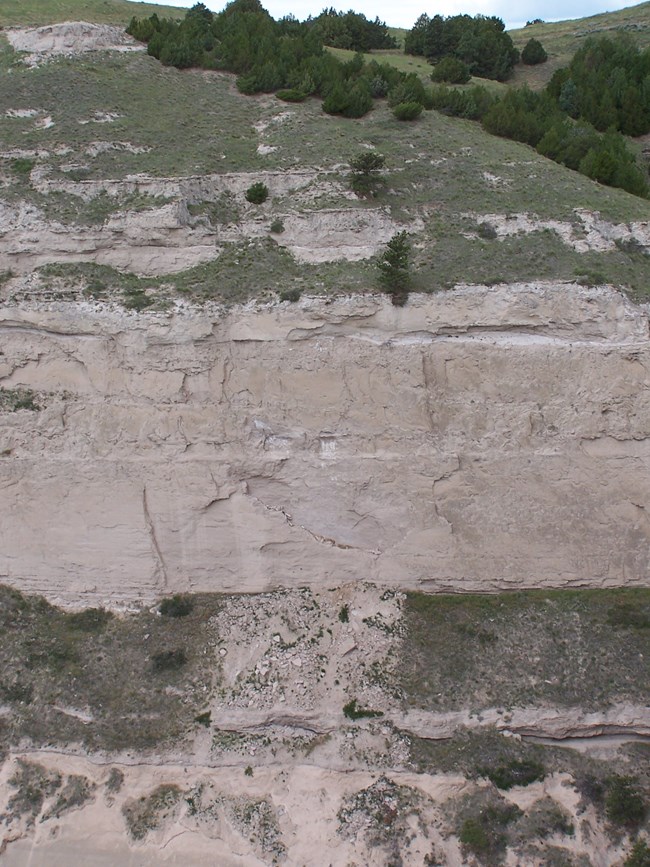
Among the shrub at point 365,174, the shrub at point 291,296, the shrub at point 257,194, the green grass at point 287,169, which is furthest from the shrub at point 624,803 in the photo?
the shrub at point 257,194

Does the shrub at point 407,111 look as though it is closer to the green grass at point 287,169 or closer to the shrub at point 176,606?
the green grass at point 287,169

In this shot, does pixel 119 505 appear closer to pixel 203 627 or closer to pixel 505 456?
pixel 203 627

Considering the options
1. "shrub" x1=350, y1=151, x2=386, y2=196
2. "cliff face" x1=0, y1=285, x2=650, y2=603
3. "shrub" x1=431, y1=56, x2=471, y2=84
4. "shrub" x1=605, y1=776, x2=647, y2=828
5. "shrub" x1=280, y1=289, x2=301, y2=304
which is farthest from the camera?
"shrub" x1=431, y1=56, x2=471, y2=84

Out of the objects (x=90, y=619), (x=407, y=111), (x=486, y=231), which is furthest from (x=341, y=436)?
(x=407, y=111)

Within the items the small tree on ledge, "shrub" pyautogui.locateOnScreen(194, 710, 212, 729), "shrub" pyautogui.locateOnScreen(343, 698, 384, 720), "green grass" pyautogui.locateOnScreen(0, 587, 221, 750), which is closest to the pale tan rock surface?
the small tree on ledge

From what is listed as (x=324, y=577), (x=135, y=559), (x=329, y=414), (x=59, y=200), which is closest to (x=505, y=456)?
(x=329, y=414)

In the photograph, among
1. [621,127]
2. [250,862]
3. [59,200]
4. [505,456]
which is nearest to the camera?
[250,862]

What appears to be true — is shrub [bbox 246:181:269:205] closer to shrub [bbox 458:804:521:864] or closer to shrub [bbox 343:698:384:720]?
shrub [bbox 343:698:384:720]
